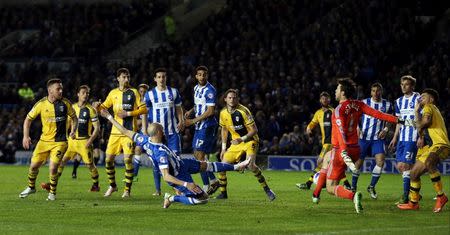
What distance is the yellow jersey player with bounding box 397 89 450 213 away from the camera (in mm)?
15836

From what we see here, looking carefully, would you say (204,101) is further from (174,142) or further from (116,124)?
(116,124)

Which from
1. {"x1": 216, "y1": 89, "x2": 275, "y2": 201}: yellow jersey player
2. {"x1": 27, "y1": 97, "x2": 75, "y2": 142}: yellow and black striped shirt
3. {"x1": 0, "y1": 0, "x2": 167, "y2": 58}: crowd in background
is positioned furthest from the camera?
{"x1": 0, "y1": 0, "x2": 167, "y2": 58}: crowd in background

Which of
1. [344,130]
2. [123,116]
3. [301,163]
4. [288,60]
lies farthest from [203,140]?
[288,60]

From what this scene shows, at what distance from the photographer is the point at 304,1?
3891cm

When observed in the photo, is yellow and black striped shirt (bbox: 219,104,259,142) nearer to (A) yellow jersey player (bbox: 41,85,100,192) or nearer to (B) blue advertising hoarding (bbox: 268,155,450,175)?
(A) yellow jersey player (bbox: 41,85,100,192)

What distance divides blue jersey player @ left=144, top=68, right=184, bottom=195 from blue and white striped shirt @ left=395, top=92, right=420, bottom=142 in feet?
13.6

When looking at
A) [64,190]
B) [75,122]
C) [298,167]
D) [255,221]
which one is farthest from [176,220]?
[298,167]

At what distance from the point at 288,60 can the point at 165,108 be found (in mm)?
17572

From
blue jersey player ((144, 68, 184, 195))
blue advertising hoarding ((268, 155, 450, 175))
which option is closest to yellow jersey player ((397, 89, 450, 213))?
blue jersey player ((144, 68, 184, 195))

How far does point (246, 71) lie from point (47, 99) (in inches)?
702

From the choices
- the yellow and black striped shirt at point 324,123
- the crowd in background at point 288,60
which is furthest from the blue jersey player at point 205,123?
the crowd in background at point 288,60

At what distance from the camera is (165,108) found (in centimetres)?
1845

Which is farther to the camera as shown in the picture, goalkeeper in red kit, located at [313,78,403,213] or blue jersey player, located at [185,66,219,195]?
blue jersey player, located at [185,66,219,195]

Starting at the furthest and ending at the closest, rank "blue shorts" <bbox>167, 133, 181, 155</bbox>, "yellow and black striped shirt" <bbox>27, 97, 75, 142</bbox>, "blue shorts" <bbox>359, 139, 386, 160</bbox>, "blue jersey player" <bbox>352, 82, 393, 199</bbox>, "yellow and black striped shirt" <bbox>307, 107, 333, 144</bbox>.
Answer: "yellow and black striped shirt" <bbox>307, 107, 333, 144</bbox>
"blue shorts" <bbox>359, 139, 386, 160</bbox>
"blue jersey player" <bbox>352, 82, 393, 199</bbox>
"yellow and black striped shirt" <bbox>27, 97, 75, 142</bbox>
"blue shorts" <bbox>167, 133, 181, 155</bbox>
